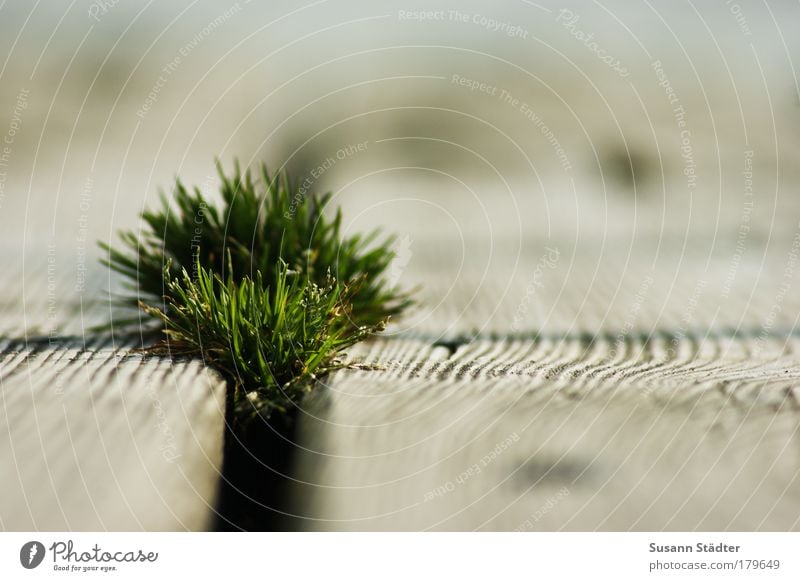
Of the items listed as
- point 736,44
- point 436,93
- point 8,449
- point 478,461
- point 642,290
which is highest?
point 736,44

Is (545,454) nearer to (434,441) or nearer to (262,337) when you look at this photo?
(434,441)

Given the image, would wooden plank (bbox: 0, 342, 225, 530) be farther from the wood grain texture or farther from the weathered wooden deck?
the wood grain texture
